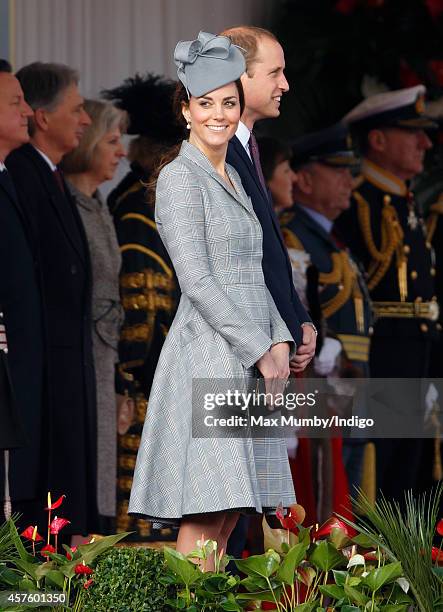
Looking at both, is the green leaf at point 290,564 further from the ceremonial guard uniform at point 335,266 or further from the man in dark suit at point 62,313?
the ceremonial guard uniform at point 335,266

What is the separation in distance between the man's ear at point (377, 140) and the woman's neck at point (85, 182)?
188 centimetres

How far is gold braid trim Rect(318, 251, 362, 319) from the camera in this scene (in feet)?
22.0

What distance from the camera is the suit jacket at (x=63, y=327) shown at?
533 cm

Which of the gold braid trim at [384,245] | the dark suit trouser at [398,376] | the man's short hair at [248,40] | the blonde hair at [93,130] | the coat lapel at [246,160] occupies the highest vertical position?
the man's short hair at [248,40]

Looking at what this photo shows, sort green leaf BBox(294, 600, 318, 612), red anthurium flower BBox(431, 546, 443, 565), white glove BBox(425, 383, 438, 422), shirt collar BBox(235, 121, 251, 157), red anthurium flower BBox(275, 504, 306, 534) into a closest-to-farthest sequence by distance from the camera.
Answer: green leaf BBox(294, 600, 318, 612) → red anthurium flower BBox(431, 546, 443, 565) → red anthurium flower BBox(275, 504, 306, 534) → shirt collar BBox(235, 121, 251, 157) → white glove BBox(425, 383, 438, 422)

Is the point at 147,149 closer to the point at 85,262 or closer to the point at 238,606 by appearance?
the point at 85,262

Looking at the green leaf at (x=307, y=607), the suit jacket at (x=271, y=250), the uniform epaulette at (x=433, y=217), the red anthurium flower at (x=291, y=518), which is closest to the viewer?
the green leaf at (x=307, y=607)

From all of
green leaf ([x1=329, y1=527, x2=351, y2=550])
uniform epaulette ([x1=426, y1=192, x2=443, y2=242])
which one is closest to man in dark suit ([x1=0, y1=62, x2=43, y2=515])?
green leaf ([x1=329, y1=527, x2=351, y2=550])

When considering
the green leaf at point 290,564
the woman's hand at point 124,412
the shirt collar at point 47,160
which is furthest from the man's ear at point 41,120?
the green leaf at point 290,564

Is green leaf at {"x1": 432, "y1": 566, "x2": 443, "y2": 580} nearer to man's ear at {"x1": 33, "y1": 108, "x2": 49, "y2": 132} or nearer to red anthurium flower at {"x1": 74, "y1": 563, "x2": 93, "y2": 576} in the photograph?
red anthurium flower at {"x1": 74, "y1": 563, "x2": 93, "y2": 576}

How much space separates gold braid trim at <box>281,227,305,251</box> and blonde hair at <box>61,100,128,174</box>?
0.95 metres

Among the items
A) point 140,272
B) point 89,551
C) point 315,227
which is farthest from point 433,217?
point 89,551

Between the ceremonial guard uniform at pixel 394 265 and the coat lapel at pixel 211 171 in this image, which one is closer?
the coat lapel at pixel 211 171

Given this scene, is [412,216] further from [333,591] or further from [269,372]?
[333,591]
